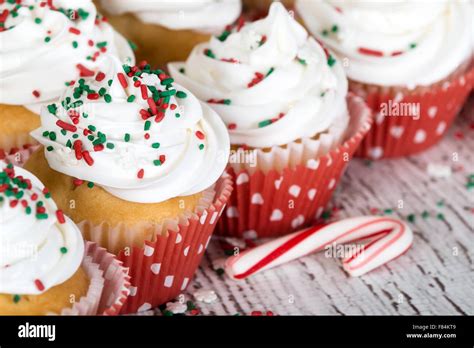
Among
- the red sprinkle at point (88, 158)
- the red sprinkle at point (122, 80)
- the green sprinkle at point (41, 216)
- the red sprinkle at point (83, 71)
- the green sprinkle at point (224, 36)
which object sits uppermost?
the red sprinkle at point (122, 80)

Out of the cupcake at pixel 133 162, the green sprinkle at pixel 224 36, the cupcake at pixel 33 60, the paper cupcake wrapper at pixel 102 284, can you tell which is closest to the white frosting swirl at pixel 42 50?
the cupcake at pixel 33 60

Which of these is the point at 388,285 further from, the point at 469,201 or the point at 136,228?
the point at 136,228

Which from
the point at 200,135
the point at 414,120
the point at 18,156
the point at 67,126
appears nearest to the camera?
the point at 67,126

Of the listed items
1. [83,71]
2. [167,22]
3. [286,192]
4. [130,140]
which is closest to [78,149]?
[130,140]

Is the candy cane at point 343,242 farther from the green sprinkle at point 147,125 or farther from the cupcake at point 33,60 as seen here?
the cupcake at point 33,60

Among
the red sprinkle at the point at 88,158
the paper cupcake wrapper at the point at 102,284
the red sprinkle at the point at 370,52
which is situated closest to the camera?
the paper cupcake wrapper at the point at 102,284

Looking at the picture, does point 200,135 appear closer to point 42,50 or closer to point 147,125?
point 147,125

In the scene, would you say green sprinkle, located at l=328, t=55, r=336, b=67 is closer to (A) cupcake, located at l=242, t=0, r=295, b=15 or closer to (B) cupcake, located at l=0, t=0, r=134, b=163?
(B) cupcake, located at l=0, t=0, r=134, b=163
